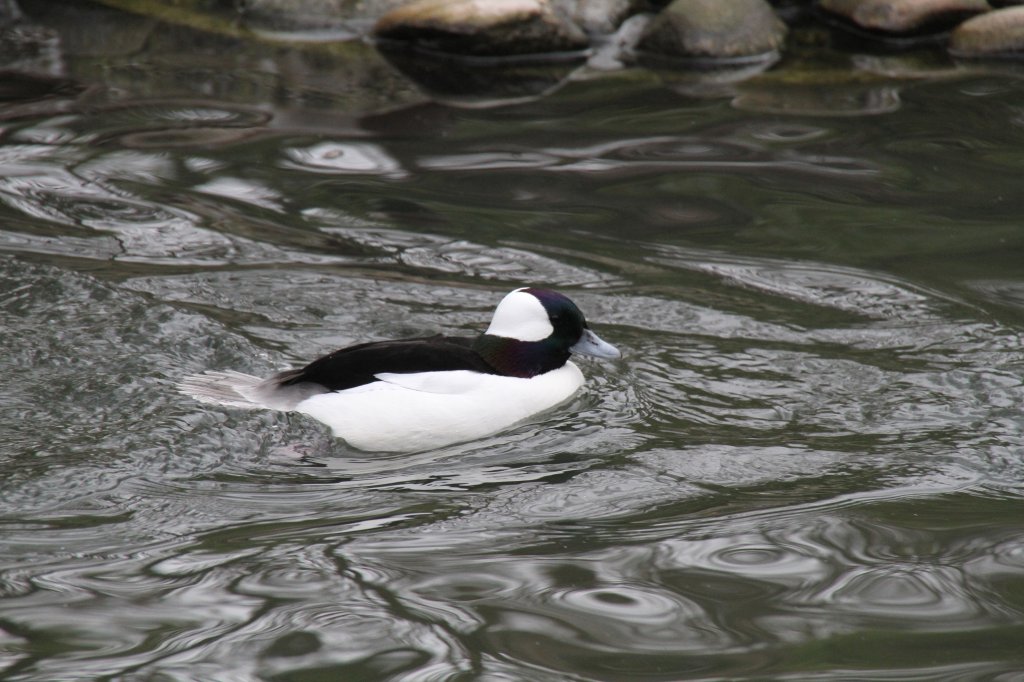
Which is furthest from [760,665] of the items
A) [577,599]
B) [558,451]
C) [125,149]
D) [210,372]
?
[125,149]

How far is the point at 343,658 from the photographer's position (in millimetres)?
3539

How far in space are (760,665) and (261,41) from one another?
839 centimetres

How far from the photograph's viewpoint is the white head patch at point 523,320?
5.44 m

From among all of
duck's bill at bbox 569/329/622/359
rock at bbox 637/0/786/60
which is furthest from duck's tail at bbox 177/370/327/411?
rock at bbox 637/0/786/60

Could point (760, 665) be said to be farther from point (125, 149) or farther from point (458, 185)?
point (125, 149)

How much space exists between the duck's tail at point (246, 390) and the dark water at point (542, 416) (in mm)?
98

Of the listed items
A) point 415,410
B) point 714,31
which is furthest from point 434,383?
point 714,31

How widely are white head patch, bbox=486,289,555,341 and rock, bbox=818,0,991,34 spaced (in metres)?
6.37

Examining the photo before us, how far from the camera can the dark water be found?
3725mm

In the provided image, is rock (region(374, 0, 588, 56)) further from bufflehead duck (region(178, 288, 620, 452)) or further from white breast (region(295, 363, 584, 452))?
white breast (region(295, 363, 584, 452))

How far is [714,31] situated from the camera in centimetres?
1034

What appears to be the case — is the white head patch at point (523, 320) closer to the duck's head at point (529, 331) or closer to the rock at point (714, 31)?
the duck's head at point (529, 331)

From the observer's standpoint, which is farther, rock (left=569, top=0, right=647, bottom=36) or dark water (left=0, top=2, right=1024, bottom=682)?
rock (left=569, top=0, right=647, bottom=36)

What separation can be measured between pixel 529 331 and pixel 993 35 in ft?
21.4
